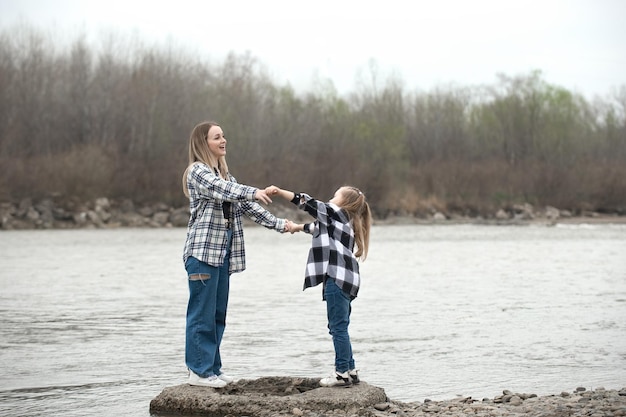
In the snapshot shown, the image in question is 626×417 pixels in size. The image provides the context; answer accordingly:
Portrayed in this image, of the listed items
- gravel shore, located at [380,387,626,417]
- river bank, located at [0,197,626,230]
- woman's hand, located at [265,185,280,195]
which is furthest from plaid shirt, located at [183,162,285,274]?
river bank, located at [0,197,626,230]

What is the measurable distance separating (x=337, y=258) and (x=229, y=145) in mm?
56741

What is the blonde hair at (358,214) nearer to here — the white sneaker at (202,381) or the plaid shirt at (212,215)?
the plaid shirt at (212,215)

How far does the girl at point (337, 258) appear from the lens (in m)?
7.48

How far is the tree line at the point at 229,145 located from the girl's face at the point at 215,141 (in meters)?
46.6

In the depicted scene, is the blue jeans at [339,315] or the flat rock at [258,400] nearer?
the flat rock at [258,400]

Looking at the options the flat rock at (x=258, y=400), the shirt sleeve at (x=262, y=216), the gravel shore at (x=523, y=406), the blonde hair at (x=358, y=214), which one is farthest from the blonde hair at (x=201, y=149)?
the gravel shore at (x=523, y=406)

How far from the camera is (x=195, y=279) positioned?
7555 millimetres

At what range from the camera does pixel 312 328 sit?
13.5 m

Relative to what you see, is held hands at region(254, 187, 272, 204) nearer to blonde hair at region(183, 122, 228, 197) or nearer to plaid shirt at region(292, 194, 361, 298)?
plaid shirt at region(292, 194, 361, 298)

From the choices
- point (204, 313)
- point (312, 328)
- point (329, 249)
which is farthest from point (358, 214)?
point (312, 328)

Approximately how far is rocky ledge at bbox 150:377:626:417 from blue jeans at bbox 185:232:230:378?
23cm

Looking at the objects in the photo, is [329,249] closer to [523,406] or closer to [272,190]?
[272,190]

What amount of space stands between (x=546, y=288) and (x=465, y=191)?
47289 millimetres

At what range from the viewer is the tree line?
189 feet
